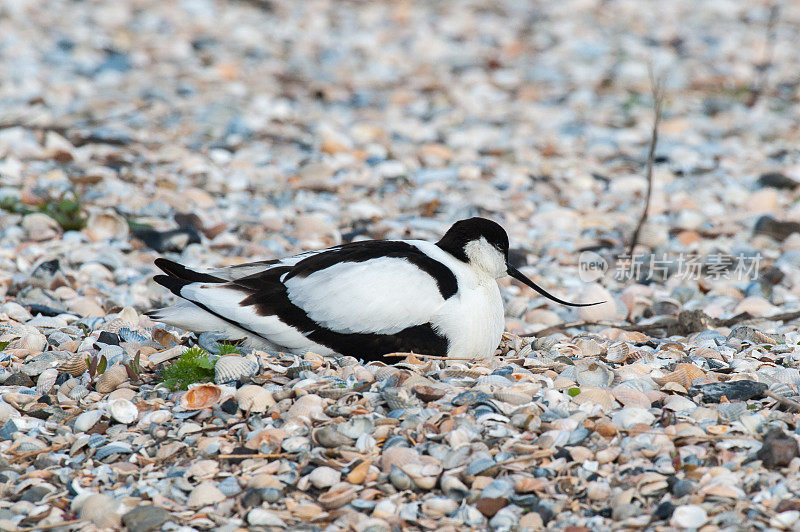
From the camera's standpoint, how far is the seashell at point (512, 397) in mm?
3057

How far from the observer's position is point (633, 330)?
4.42 metres

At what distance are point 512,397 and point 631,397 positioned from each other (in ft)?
1.35

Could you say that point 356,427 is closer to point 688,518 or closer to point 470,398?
point 470,398

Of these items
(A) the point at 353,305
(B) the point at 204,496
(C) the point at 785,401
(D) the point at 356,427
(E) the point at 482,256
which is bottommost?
(B) the point at 204,496

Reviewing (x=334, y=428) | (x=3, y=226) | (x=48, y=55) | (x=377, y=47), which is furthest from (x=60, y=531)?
(x=377, y=47)

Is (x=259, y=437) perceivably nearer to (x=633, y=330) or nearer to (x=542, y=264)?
(x=633, y=330)

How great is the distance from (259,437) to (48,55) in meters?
6.79

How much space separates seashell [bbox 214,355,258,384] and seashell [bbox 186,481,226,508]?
58 cm

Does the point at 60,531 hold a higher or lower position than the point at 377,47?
lower

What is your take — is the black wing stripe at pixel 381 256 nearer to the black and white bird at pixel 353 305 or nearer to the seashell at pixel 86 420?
the black and white bird at pixel 353 305

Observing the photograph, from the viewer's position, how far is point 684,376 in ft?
10.9

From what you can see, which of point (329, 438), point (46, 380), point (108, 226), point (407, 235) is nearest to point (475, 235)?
point (329, 438)

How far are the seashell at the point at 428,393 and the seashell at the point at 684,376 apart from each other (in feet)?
2.62

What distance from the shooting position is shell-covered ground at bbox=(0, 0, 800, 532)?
2742 mm
